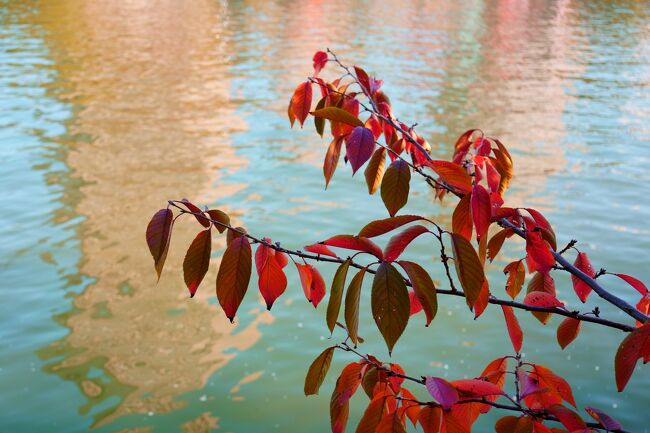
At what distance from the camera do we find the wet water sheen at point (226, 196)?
3.61 m

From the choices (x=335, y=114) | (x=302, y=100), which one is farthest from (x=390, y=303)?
(x=302, y=100)

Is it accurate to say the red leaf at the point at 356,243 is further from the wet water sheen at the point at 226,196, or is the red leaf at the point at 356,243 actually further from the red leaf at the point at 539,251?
the wet water sheen at the point at 226,196

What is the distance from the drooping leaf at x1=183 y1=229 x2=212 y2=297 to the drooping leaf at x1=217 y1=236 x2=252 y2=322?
44mm

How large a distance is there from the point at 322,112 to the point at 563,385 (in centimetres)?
70

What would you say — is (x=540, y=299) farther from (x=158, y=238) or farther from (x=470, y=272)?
(x=158, y=238)

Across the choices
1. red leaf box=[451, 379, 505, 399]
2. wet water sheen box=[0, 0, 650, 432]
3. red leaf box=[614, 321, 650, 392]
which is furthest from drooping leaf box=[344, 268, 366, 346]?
wet water sheen box=[0, 0, 650, 432]

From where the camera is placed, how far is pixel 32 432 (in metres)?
3.21

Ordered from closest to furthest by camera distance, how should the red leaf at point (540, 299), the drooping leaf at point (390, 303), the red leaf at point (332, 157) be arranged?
the drooping leaf at point (390, 303) → the red leaf at point (540, 299) → the red leaf at point (332, 157)

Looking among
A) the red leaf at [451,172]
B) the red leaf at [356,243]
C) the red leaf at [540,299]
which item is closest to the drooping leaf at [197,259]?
the red leaf at [356,243]

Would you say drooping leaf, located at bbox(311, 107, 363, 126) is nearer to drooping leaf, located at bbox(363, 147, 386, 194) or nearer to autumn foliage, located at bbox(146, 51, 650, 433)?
autumn foliage, located at bbox(146, 51, 650, 433)

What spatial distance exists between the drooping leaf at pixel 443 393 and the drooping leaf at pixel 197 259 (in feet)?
1.37

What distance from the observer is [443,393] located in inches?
42.1

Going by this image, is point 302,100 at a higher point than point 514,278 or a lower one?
higher

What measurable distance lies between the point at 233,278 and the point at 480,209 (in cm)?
46
